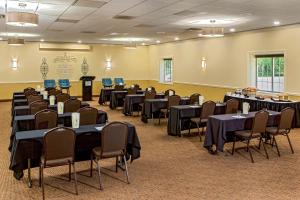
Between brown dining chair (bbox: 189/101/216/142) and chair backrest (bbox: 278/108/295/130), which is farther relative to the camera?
brown dining chair (bbox: 189/101/216/142)

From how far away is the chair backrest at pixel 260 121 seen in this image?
218 inches

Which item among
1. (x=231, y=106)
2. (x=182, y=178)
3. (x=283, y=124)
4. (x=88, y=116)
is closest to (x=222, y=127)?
(x=283, y=124)

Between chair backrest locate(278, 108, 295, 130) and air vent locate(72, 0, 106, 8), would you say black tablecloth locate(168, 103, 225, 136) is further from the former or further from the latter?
air vent locate(72, 0, 106, 8)

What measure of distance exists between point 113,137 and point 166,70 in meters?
13.7

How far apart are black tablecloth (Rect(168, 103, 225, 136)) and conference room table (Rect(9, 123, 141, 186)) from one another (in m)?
2.54

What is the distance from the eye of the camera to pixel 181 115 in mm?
7387

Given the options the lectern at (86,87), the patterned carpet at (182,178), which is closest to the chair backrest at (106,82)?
the lectern at (86,87)

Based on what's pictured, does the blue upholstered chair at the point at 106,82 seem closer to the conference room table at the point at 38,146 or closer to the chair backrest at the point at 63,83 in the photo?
the chair backrest at the point at 63,83

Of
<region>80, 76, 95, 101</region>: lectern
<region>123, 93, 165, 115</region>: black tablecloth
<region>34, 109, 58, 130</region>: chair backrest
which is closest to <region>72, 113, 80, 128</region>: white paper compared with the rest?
<region>34, 109, 58, 130</region>: chair backrest

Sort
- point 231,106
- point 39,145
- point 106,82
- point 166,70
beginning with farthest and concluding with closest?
point 166,70
point 106,82
point 231,106
point 39,145

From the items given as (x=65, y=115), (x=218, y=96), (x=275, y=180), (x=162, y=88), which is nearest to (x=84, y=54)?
(x=162, y=88)

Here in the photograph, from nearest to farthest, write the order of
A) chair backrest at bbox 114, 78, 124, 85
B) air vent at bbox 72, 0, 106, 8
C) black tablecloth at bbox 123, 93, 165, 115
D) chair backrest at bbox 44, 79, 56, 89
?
air vent at bbox 72, 0, 106, 8 < black tablecloth at bbox 123, 93, 165, 115 < chair backrest at bbox 44, 79, 56, 89 < chair backrest at bbox 114, 78, 124, 85

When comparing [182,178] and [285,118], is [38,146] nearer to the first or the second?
[182,178]

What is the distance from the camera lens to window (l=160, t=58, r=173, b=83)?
17123 mm
